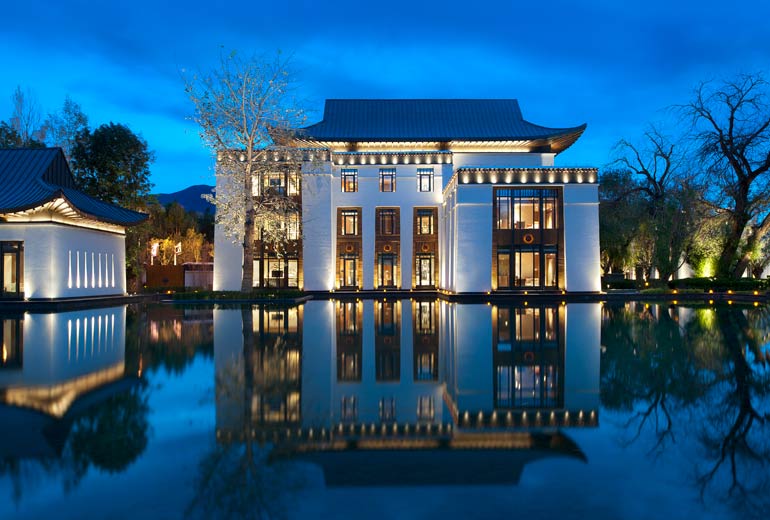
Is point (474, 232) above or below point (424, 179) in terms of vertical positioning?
below

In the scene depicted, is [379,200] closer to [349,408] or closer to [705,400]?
[705,400]

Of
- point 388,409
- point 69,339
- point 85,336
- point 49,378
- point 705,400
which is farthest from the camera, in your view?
point 85,336

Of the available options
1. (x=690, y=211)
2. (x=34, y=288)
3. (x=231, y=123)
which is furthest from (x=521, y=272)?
(x=34, y=288)

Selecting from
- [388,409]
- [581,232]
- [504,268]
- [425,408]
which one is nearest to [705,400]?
[425,408]

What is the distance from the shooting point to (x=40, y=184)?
26.7 metres

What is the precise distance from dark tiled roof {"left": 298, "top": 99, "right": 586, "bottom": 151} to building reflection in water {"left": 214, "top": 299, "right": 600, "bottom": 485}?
2887cm

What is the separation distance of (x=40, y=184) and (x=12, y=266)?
3948 mm

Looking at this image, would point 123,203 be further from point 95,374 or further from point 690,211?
point 690,211

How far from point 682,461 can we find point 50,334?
14.4 metres

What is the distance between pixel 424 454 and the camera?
4629mm

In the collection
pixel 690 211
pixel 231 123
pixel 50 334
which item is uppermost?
pixel 231 123

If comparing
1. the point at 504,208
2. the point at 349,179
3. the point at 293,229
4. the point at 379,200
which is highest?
the point at 349,179

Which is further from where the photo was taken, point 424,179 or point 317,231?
point 424,179

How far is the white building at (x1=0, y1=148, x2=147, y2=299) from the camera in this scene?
25.4m
